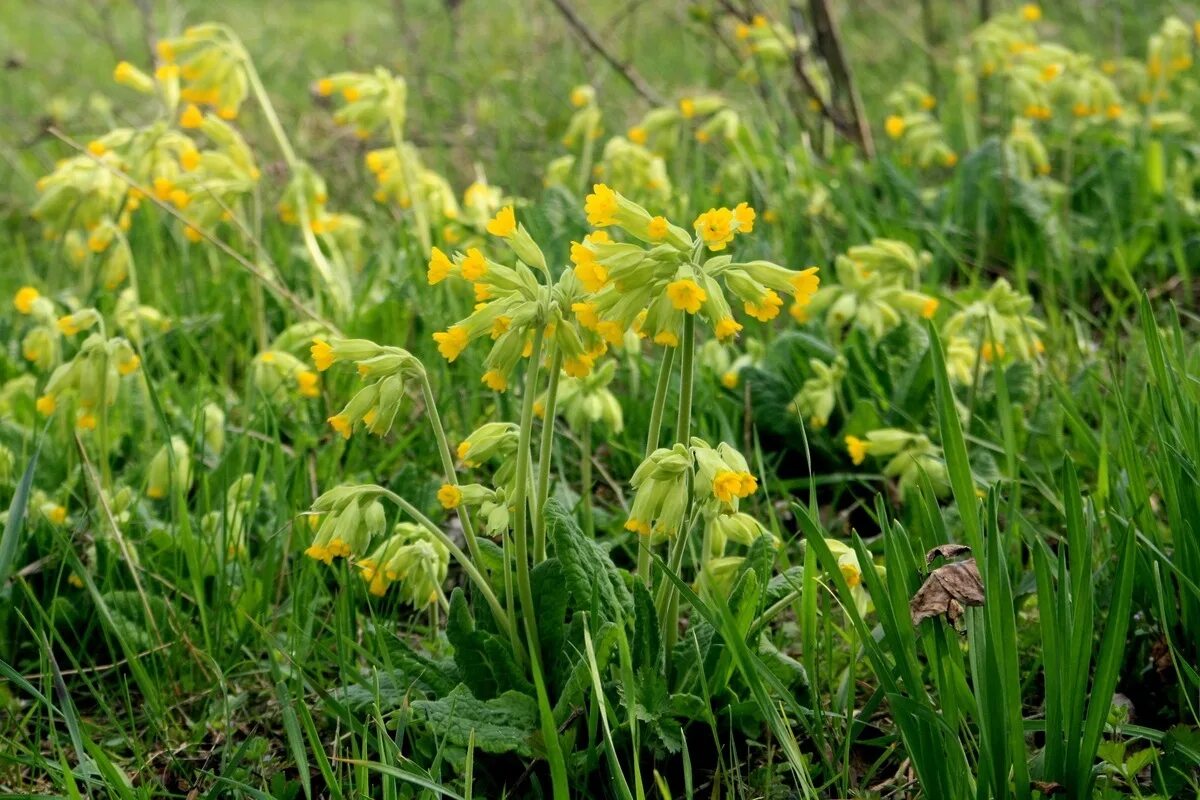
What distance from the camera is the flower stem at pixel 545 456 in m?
1.54

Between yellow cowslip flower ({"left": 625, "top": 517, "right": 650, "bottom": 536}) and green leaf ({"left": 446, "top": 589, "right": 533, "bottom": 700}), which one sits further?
green leaf ({"left": 446, "top": 589, "right": 533, "bottom": 700})

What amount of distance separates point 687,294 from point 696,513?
283 millimetres

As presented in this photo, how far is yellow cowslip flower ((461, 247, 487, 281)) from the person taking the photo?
1530 millimetres

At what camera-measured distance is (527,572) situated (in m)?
1.61

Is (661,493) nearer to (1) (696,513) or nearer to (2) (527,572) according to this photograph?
(1) (696,513)

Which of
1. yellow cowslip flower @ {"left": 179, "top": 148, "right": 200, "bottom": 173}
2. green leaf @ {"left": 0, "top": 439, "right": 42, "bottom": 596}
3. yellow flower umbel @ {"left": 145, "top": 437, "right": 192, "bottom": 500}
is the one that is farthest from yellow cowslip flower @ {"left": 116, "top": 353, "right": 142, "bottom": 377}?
yellow cowslip flower @ {"left": 179, "top": 148, "right": 200, "bottom": 173}

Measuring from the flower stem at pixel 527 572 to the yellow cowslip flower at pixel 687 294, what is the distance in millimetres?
177

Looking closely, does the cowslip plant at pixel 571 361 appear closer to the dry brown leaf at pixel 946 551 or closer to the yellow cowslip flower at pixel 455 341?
the yellow cowslip flower at pixel 455 341

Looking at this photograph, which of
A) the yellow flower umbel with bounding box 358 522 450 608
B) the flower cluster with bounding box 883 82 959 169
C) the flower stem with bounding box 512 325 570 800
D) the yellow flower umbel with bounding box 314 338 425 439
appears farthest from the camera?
the flower cluster with bounding box 883 82 959 169

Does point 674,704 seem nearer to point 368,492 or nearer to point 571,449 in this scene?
point 368,492

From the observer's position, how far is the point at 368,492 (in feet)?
5.32

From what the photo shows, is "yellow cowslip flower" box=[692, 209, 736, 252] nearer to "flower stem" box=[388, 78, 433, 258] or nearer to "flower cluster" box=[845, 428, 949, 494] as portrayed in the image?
"flower cluster" box=[845, 428, 949, 494]

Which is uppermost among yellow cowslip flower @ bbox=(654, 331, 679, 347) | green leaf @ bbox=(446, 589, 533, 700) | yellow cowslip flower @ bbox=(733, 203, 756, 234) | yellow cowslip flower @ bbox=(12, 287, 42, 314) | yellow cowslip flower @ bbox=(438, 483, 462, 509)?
yellow cowslip flower @ bbox=(733, 203, 756, 234)

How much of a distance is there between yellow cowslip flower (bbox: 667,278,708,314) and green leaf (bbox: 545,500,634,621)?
0.36 metres
